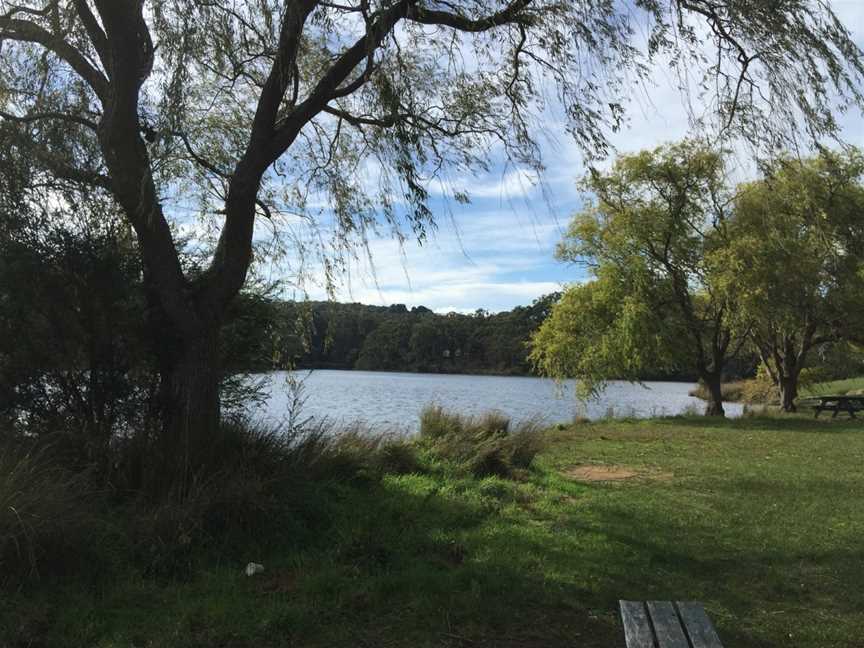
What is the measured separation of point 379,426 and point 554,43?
253 inches

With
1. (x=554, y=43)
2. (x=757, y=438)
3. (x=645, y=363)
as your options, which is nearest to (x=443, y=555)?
(x=554, y=43)

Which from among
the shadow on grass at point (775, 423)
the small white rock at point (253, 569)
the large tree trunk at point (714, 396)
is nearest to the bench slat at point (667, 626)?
the small white rock at point (253, 569)

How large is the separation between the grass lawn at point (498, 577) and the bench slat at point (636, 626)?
18.7 inches

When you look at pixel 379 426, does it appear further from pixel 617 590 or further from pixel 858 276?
pixel 858 276

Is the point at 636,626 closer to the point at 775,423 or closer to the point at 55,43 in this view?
the point at 55,43

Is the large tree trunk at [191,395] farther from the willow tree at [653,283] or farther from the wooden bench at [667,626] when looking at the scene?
the willow tree at [653,283]

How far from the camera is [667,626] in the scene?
378 centimetres

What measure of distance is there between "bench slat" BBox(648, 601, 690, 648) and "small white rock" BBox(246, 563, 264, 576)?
285 cm

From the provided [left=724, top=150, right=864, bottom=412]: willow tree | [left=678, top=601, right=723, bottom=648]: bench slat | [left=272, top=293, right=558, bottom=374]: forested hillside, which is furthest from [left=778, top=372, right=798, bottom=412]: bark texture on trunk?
[left=678, top=601, right=723, bottom=648]: bench slat

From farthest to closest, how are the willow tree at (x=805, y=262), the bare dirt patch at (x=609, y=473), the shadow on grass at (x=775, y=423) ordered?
the willow tree at (x=805, y=262), the shadow on grass at (x=775, y=423), the bare dirt patch at (x=609, y=473)

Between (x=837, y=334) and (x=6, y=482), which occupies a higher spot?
(x=837, y=334)

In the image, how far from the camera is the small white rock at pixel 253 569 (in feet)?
17.6

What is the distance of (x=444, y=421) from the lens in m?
12.8

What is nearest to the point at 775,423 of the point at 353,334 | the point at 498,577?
the point at 353,334
